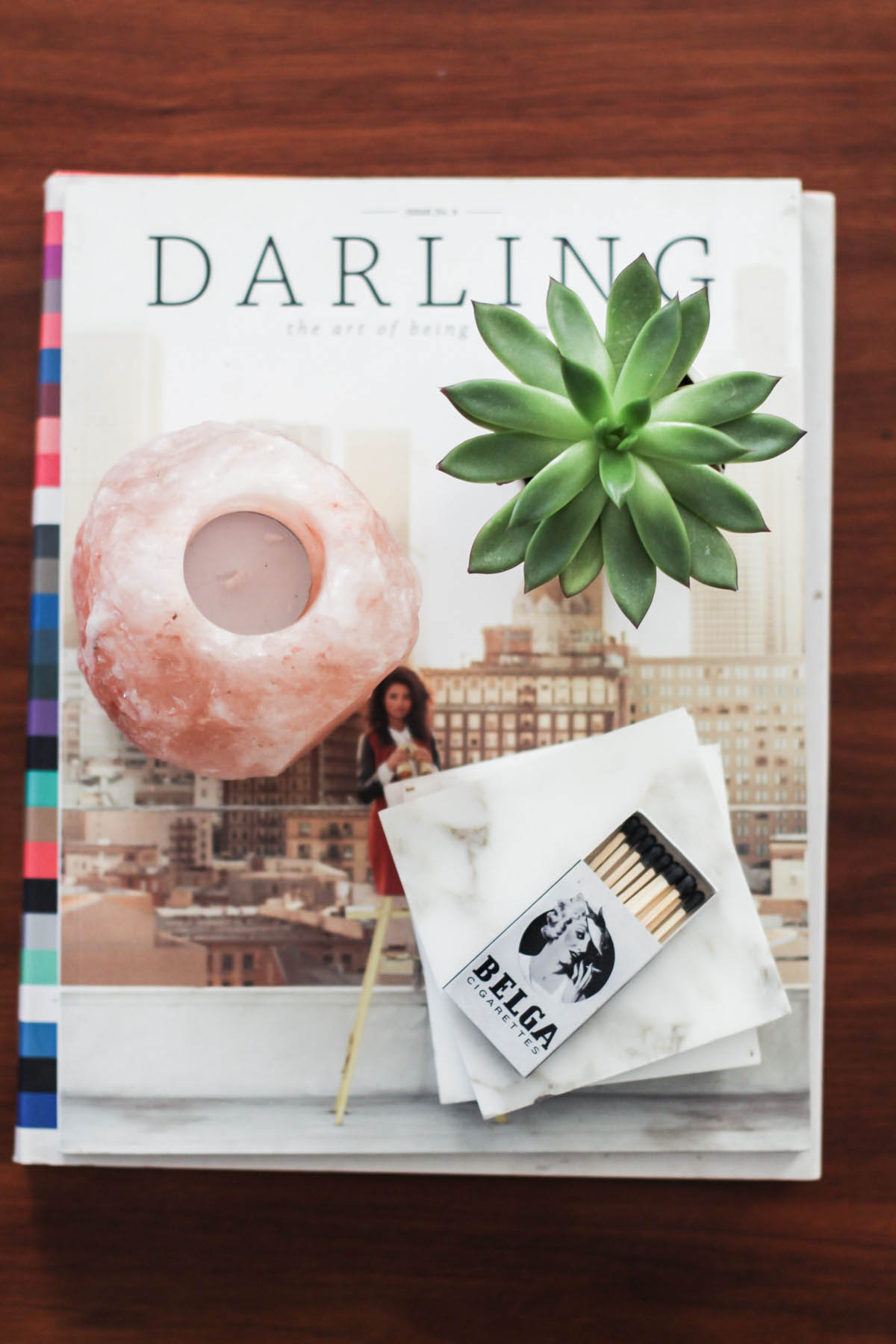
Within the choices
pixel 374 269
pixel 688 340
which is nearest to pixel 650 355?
pixel 688 340

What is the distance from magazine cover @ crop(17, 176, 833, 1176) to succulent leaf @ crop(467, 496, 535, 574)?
89 mm

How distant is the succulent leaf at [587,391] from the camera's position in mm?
390

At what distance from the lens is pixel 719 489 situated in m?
0.42

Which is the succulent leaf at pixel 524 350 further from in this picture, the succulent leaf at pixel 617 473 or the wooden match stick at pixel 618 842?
the wooden match stick at pixel 618 842

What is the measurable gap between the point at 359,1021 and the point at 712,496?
12.6 inches

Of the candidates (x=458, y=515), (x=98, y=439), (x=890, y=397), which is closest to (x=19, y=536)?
(x=98, y=439)

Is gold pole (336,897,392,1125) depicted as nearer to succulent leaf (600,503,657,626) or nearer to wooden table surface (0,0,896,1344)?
wooden table surface (0,0,896,1344)

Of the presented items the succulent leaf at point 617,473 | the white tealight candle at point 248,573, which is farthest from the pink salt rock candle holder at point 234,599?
the succulent leaf at point 617,473

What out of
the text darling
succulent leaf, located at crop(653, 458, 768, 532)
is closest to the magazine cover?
the text darling

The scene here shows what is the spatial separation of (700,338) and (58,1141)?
1.67 ft

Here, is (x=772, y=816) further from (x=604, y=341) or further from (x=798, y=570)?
(x=604, y=341)

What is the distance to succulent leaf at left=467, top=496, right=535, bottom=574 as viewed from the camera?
1.39 ft

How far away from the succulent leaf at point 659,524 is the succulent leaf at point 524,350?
55 millimetres

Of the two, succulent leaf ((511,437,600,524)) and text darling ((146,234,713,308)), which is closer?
succulent leaf ((511,437,600,524))
